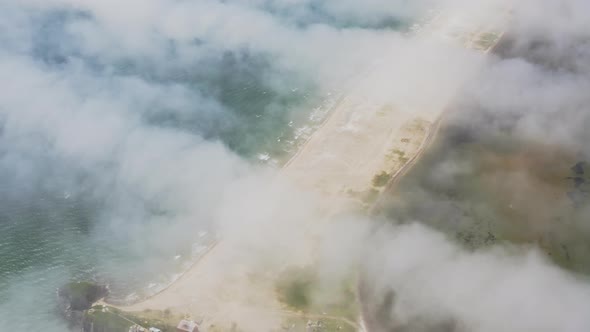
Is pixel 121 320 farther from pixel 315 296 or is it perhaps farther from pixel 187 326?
pixel 315 296

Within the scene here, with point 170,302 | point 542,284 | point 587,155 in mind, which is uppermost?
point 587,155

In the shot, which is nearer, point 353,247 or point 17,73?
point 353,247

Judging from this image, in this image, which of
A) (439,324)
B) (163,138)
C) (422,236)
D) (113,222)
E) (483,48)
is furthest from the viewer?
(483,48)

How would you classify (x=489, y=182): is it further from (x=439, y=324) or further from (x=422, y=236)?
(x=439, y=324)

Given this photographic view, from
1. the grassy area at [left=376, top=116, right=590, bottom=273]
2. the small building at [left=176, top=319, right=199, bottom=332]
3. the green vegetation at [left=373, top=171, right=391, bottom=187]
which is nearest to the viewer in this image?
the small building at [left=176, top=319, right=199, bottom=332]

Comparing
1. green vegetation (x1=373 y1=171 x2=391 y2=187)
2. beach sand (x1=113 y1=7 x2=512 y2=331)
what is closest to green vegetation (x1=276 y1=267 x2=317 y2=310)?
beach sand (x1=113 y1=7 x2=512 y2=331)

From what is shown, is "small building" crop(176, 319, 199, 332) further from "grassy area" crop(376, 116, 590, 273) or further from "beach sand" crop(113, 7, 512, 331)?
"grassy area" crop(376, 116, 590, 273)

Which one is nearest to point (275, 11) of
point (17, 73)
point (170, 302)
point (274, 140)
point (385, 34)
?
point (385, 34)

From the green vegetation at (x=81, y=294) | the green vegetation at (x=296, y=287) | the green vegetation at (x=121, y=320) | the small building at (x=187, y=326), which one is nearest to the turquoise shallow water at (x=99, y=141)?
the green vegetation at (x=81, y=294)
